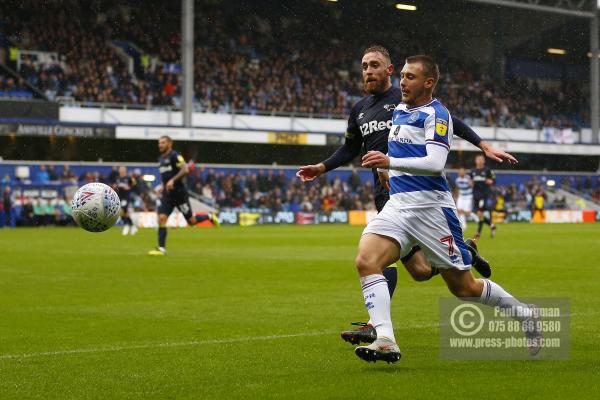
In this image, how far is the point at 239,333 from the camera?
8.45m

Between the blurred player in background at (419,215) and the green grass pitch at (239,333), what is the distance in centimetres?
49

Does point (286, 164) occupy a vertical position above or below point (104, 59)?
below

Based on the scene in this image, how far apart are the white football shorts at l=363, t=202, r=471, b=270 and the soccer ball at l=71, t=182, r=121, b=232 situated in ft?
12.9

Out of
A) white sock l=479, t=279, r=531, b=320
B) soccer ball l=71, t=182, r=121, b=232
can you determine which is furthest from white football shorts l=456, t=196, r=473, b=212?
white sock l=479, t=279, r=531, b=320

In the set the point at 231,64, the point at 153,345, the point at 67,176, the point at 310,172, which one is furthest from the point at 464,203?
the point at 153,345

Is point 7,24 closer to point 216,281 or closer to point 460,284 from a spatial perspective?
point 216,281

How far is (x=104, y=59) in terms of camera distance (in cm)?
4416

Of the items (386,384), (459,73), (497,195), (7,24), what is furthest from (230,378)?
(459,73)

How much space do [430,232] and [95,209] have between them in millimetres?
4281

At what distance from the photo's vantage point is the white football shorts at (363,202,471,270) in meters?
6.73

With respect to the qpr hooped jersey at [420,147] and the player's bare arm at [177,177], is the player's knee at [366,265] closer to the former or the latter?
the qpr hooped jersey at [420,147]

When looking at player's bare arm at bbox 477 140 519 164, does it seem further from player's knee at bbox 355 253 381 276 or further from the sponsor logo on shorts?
player's knee at bbox 355 253 381 276

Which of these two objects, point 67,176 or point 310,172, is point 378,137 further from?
point 67,176

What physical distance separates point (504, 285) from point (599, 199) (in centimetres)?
4612
